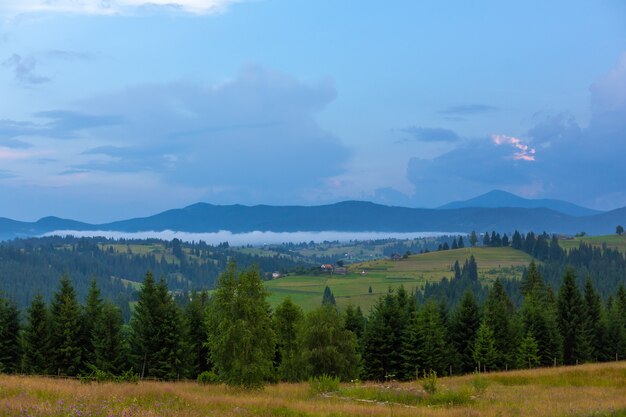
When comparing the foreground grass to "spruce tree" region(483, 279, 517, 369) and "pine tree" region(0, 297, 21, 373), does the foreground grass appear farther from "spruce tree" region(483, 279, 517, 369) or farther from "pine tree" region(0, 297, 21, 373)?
"spruce tree" region(483, 279, 517, 369)

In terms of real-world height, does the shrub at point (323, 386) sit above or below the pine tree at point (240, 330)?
below

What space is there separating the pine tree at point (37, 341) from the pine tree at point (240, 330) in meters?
32.3

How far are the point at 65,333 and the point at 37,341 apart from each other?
300cm

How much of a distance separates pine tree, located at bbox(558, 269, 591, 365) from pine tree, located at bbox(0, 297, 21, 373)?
6910 cm

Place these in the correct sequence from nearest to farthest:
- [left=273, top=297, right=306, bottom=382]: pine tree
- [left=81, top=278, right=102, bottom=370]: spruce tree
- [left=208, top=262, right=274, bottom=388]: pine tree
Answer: [left=208, top=262, right=274, bottom=388]: pine tree, [left=81, top=278, right=102, bottom=370]: spruce tree, [left=273, top=297, right=306, bottom=382]: pine tree

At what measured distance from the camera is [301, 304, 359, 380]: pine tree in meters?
59.1

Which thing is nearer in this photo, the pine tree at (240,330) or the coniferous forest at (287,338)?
the pine tree at (240,330)

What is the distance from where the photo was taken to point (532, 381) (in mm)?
41094

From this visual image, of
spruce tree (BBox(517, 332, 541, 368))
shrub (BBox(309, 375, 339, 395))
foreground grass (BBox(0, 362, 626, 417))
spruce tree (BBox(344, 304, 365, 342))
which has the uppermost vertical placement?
foreground grass (BBox(0, 362, 626, 417))

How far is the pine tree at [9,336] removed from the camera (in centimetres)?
6209

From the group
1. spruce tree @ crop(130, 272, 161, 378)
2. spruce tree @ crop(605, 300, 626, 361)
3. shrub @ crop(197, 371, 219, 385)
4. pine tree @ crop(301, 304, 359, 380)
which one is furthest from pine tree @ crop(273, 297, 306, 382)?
spruce tree @ crop(605, 300, 626, 361)

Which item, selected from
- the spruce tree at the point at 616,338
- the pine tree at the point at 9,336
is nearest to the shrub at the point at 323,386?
the pine tree at the point at 9,336

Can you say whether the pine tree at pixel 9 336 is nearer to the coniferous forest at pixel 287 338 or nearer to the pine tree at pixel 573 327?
the coniferous forest at pixel 287 338

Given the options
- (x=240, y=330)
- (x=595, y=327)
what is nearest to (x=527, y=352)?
(x=595, y=327)
